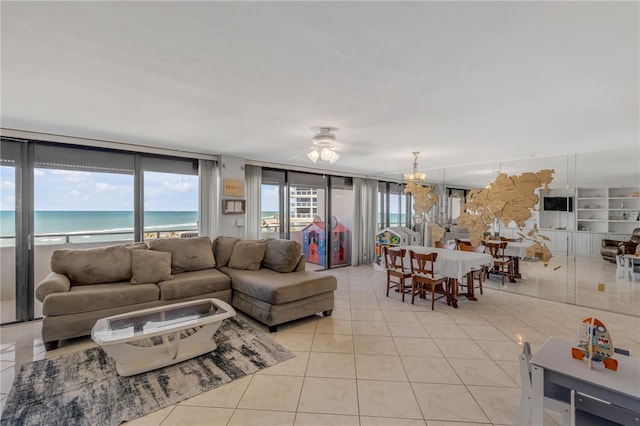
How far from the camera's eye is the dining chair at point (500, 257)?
487 cm

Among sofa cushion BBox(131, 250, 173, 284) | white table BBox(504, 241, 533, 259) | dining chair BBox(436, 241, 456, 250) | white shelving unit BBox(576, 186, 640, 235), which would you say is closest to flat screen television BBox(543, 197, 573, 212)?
white shelving unit BBox(576, 186, 640, 235)

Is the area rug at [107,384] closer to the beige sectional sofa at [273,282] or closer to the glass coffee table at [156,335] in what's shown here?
the glass coffee table at [156,335]

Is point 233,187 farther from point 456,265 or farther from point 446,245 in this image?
point 446,245

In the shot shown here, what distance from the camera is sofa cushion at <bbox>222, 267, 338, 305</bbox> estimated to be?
131 inches

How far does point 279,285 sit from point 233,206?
224 centimetres

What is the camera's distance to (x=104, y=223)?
505 cm

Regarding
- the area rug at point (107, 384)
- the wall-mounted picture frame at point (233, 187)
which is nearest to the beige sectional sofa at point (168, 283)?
the area rug at point (107, 384)

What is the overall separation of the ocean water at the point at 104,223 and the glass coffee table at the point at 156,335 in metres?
2.10

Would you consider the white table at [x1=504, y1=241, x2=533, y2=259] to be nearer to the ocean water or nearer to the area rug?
the area rug

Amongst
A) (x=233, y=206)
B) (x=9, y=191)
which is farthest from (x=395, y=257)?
(x=9, y=191)

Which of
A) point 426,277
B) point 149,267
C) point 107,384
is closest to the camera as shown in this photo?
point 107,384

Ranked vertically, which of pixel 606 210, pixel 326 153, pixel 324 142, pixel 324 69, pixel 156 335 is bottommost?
pixel 156 335

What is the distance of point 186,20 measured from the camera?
1.47m

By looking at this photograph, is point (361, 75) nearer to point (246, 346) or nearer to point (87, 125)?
point (246, 346)
